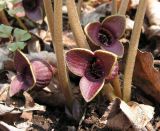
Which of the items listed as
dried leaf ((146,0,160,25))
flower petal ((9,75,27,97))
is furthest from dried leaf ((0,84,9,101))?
dried leaf ((146,0,160,25))

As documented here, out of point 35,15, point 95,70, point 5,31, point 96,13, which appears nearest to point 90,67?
point 95,70

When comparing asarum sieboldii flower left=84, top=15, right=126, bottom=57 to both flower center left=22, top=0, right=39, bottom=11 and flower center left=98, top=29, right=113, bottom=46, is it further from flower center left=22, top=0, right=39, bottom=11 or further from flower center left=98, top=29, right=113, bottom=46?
flower center left=22, top=0, right=39, bottom=11

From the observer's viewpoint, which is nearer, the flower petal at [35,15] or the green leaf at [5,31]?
the green leaf at [5,31]

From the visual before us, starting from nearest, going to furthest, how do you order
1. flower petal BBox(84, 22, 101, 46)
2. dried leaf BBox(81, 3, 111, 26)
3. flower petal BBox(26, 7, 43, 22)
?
flower petal BBox(84, 22, 101, 46) < flower petal BBox(26, 7, 43, 22) < dried leaf BBox(81, 3, 111, 26)

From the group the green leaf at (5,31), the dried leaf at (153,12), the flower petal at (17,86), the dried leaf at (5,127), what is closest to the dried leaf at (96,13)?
the dried leaf at (153,12)

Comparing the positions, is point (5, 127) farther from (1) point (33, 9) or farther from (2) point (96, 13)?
(2) point (96, 13)

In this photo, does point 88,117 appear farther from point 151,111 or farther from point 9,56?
point 9,56

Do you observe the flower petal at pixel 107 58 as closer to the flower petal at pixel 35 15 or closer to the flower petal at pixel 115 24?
the flower petal at pixel 115 24
